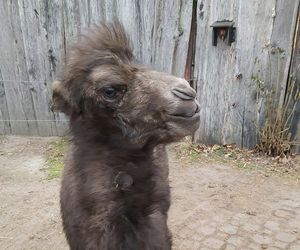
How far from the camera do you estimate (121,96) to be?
6.01ft

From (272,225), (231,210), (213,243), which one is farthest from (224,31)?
(213,243)

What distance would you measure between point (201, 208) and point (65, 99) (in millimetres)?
2319

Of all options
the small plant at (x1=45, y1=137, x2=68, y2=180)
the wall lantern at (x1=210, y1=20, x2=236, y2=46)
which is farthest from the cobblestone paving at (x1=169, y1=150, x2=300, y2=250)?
the wall lantern at (x1=210, y1=20, x2=236, y2=46)

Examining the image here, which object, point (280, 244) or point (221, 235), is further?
point (221, 235)

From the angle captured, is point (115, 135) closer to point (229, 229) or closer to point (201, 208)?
point (229, 229)

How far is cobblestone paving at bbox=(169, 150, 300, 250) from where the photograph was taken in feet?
10.9

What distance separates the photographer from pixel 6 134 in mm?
5930

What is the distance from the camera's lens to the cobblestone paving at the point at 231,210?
331 cm

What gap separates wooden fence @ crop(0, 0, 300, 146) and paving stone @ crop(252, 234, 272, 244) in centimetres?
191

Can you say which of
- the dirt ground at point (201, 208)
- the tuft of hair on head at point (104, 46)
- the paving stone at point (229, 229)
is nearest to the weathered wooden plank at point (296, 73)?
the dirt ground at point (201, 208)

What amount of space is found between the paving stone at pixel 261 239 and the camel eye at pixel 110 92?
2144 millimetres

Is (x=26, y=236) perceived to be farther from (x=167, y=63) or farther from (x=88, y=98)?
(x=167, y=63)

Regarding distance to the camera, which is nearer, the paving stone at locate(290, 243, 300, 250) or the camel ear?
the camel ear

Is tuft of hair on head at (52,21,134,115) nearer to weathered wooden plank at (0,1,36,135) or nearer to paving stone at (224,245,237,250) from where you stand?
paving stone at (224,245,237,250)
